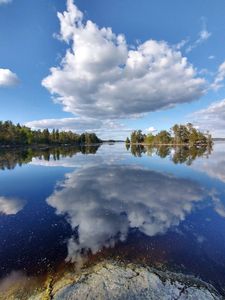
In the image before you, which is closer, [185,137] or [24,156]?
[24,156]

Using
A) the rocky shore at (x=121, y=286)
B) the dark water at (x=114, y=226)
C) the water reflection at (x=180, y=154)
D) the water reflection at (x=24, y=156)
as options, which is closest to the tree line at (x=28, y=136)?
the water reflection at (x=24, y=156)

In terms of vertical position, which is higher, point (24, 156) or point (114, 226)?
point (114, 226)

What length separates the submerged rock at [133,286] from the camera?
675 centimetres

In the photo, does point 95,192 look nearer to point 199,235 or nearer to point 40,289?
point 199,235

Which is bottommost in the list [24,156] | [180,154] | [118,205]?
[24,156]

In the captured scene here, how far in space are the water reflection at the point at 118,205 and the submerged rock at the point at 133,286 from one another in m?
1.84

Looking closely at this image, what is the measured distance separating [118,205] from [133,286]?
9.50 meters

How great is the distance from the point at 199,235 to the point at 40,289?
8407mm

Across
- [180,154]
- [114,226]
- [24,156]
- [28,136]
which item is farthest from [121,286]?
[28,136]

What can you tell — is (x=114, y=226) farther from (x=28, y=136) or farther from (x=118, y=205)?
(x=28, y=136)

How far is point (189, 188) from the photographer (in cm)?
2166

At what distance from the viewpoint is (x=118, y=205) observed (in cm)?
1664

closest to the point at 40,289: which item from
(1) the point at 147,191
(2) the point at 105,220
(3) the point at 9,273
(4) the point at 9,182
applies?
(3) the point at 9,273

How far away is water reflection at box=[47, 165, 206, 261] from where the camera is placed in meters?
11.6
